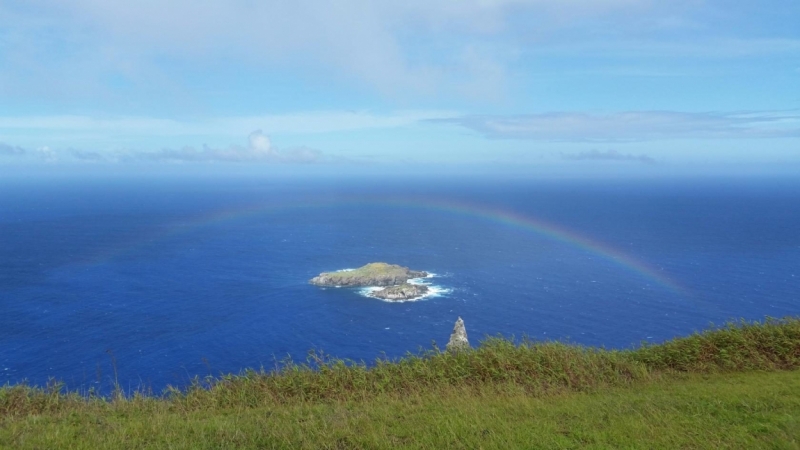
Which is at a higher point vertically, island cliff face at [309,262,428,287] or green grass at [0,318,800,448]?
→ green grass at [0,318,800,448]

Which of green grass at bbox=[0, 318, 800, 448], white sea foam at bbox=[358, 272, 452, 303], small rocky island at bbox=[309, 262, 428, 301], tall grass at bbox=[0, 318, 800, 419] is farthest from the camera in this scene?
small rocky island at bbox=[309, 262, 428, 301]

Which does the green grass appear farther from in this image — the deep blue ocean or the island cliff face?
the island cliff face

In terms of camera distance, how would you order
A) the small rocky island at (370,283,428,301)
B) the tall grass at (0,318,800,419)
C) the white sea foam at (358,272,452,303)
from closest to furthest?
1. the tall grass at (0,318,800,419)
2. the white sea foam at (358,272,452,303)
3. the small rocky island at (370,283,428,301)

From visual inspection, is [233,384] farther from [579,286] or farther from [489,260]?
[489,260]

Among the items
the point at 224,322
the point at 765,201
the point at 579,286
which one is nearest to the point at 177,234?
the point at 224,322

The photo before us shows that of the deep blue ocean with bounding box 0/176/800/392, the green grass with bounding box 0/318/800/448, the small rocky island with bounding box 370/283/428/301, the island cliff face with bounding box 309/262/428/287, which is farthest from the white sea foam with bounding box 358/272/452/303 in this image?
the green grass with bounding box 0/318/800/448
